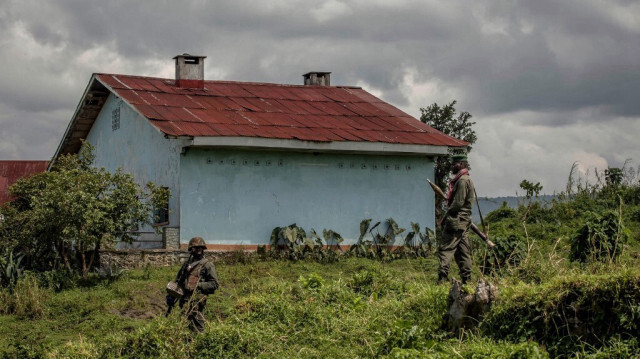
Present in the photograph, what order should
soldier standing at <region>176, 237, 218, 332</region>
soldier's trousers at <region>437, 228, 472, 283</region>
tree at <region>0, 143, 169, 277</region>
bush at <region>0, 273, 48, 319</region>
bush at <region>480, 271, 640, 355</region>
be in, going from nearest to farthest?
bush at <region>480, 271, 640, 355</region>
soldier standing at <region>176, 237, 218, 332</region>
soldier's trousers at <region>437, 228, 472, 283</region>
bush at <region>0, 273, 48, 319</region>
tree at <region>0, 143, 169, 277</region>

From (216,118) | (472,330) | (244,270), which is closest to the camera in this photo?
(472,330)

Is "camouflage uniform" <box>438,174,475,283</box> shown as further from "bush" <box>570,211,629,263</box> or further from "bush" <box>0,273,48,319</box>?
"bush" <box>0,273,48,319</box>

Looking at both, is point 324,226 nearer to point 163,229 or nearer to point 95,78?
point 163,229

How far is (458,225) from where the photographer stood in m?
12.0

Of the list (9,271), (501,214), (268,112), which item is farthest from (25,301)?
(501,214)

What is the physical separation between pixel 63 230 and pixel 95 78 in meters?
6.51

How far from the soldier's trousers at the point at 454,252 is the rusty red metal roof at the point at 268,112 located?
7.34 meters

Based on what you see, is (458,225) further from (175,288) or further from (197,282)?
(175,288)

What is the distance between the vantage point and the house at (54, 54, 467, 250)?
18.7 m

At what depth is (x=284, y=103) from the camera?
22.0 m

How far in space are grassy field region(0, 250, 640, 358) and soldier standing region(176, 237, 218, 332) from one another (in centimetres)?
30

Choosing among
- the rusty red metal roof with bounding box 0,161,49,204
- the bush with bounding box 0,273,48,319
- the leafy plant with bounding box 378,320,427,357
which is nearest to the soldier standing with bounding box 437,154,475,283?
the leafy plant with bounding box 378,320,427,357

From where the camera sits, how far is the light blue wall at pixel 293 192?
61.7ft

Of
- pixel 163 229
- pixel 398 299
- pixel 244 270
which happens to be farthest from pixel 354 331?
pixel 163 229
